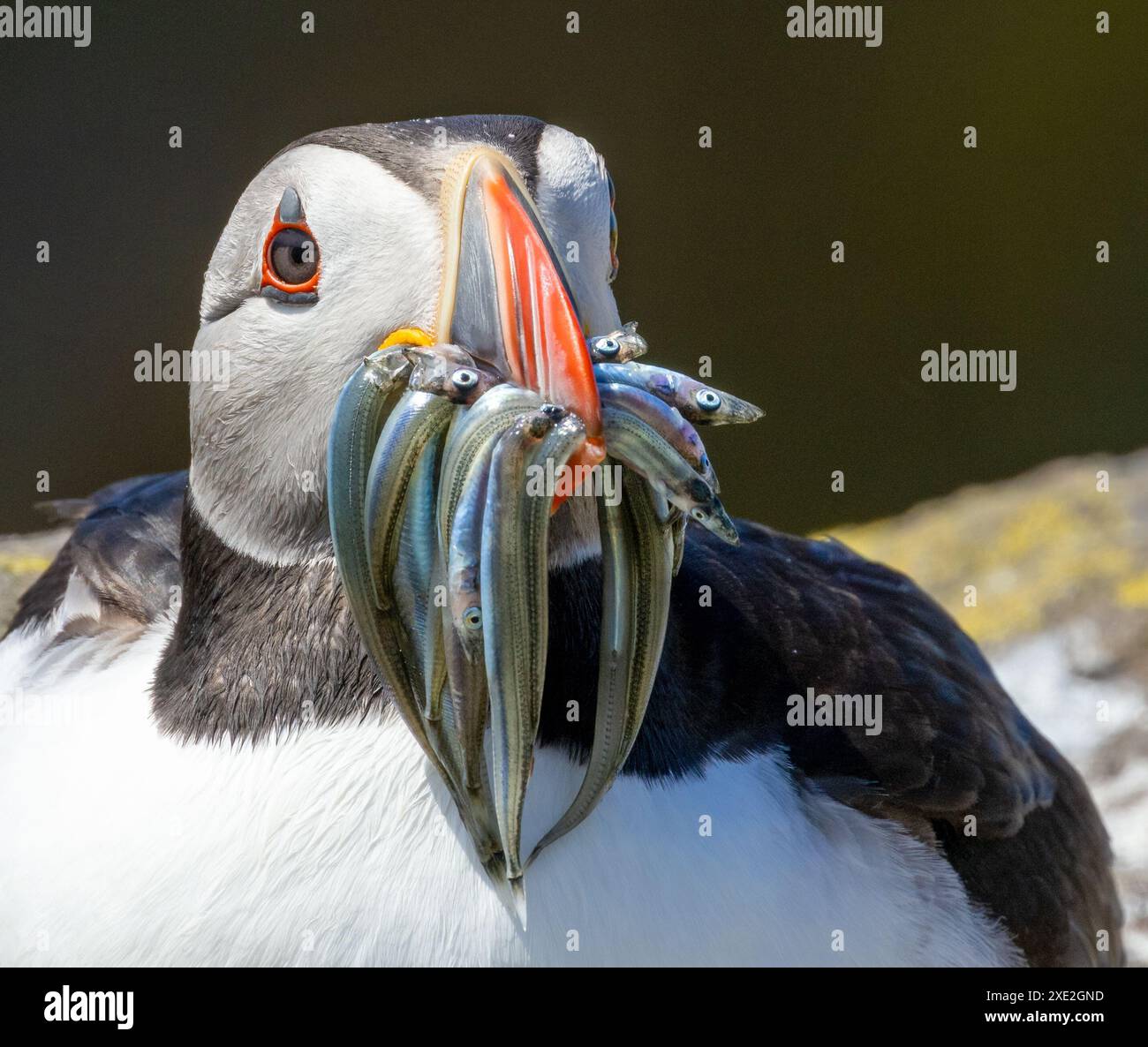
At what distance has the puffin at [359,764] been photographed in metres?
2.55

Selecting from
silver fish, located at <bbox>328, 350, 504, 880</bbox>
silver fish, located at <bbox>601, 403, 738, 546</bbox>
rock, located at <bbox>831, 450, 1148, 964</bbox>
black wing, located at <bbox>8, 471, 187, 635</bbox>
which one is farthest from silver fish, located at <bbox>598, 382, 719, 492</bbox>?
rock, located at <bbox>831, 450, 1148, 964</bbox>

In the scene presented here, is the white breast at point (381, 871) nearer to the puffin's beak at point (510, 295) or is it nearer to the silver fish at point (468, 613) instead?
the silver fish at point (468, 613)

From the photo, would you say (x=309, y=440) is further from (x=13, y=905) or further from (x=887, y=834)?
(x=887, y=834)

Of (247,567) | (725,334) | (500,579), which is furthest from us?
(725,334)

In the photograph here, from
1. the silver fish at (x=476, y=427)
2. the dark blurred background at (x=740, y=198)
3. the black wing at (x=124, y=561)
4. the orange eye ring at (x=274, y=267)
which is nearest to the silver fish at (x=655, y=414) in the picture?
the silver fish at (x=476, y=427)

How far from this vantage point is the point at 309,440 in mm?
2562

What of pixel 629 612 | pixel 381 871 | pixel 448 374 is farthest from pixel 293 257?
pixel 381 871

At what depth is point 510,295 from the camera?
7.59 feet

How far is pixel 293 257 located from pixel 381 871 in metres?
1.06

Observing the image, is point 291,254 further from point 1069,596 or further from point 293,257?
point 1069,596

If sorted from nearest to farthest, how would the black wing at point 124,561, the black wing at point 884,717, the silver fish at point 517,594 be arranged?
the silver fish at point 517,594 → the black wing at point 884,717 → the black wing at point 124,561

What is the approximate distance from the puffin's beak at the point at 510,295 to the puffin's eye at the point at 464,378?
60 mm
